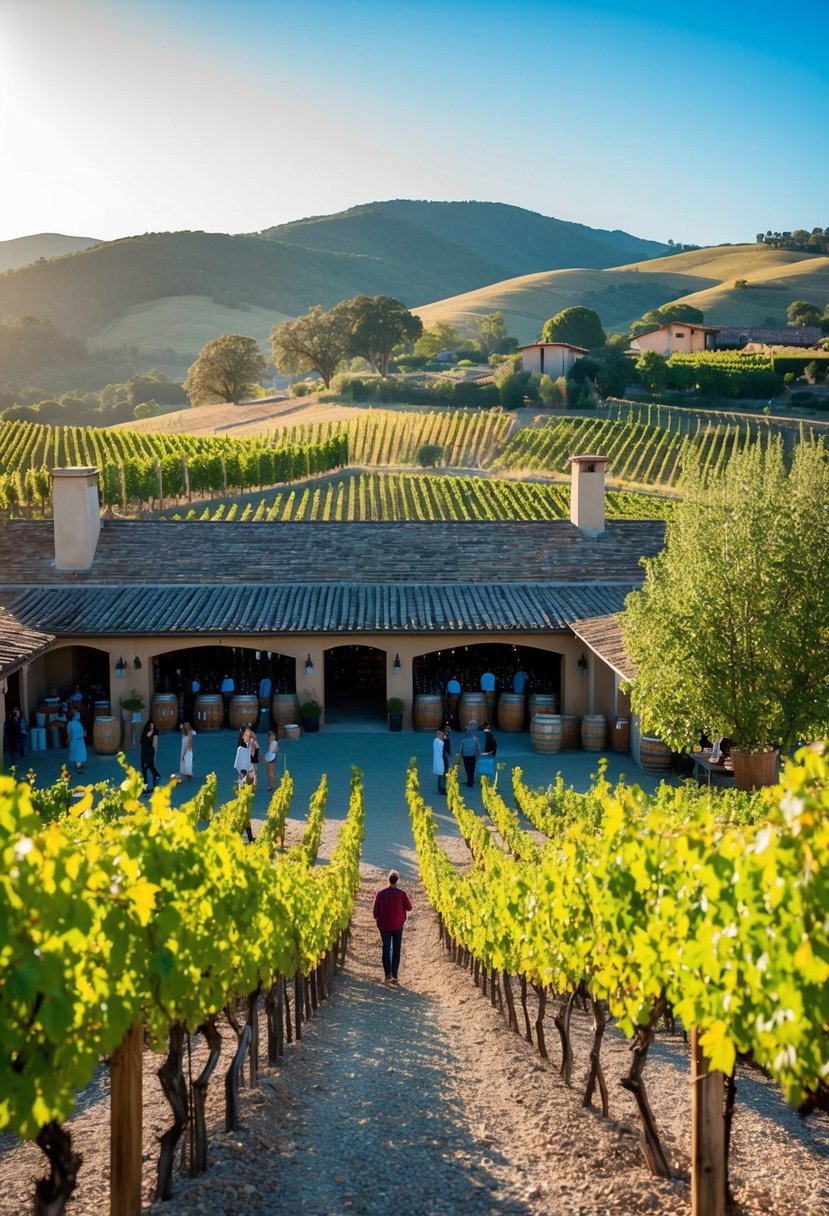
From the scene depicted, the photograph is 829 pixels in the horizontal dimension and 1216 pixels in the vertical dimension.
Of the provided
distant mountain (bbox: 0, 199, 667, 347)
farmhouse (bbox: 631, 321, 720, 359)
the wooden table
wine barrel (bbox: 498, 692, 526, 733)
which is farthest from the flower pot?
distant mountain (bbox: 0, 199, 667, 347)

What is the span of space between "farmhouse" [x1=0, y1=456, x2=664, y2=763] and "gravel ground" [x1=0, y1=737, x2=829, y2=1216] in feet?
41.6

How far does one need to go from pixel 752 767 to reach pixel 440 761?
503cm

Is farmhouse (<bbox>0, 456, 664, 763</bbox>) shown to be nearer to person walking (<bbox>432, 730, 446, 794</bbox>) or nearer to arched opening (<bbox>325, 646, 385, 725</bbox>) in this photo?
arched opening (<bbox>325, 646, 385, 725</bbox>)

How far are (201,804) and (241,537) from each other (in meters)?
11.2

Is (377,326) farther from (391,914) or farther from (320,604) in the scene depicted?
(391,914)

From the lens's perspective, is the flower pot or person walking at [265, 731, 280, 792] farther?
person walking at [265, 731, 280, 792]

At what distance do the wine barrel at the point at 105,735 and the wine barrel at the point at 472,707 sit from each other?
633 centimetres

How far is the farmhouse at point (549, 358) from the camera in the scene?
7525cm

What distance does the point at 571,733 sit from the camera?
23266mm

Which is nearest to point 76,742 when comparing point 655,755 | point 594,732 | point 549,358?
point 594,732

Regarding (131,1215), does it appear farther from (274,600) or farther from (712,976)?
(274,600)

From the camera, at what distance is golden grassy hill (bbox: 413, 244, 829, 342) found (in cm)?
12581

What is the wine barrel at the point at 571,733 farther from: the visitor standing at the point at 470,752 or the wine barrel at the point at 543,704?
the visitor standing at the point at 470,752

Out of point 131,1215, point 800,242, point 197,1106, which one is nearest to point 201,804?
point 197,1106
